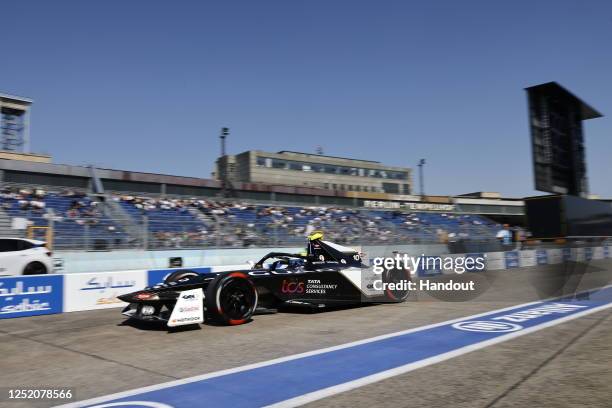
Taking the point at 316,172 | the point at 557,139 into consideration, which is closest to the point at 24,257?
the point at 557,139

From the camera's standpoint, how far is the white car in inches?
530

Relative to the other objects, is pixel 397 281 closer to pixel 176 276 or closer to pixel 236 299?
pixel 236 299

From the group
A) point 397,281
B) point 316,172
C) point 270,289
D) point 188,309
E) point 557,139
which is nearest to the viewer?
point 188,309

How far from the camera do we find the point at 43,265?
14.2 m

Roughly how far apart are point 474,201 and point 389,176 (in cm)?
2248

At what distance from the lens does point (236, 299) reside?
8.16m

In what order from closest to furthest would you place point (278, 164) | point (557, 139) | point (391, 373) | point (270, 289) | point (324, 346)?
point (391, 373) → point (324, 346) → point (270, 289) → point (557, 139) → point (278, 164)

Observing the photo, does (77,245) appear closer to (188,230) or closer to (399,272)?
(188,230)

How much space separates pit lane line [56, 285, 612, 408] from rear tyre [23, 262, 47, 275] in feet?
36.2

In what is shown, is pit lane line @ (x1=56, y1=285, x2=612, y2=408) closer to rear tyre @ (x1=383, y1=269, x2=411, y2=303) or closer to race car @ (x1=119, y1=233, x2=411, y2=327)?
race car @ (x1=119, y1=233, x2=411, y2=327)

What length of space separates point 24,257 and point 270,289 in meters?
8.67

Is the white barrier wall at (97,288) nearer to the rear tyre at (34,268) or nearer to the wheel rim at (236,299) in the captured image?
the rear tyre at (34,268)

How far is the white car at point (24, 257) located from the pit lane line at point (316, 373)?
36.4 ft

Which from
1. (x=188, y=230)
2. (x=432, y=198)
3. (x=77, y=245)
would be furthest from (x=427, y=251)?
(x=432, y=198)
